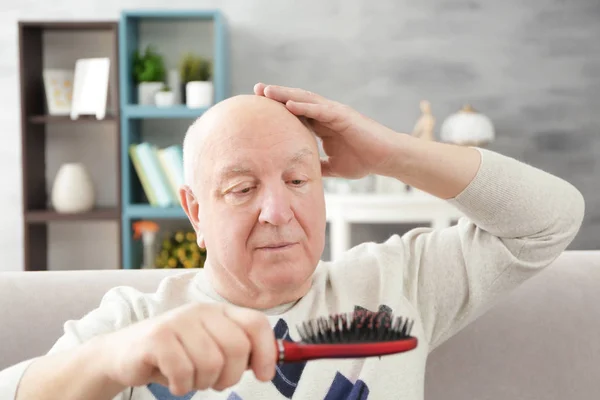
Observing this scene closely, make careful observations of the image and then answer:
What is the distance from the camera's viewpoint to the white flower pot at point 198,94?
3.61 meters

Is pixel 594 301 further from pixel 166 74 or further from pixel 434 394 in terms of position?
pixel 166 74

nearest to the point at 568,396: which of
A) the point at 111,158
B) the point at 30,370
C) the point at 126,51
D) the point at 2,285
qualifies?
the point at 30,370

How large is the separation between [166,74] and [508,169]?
3.00 meters

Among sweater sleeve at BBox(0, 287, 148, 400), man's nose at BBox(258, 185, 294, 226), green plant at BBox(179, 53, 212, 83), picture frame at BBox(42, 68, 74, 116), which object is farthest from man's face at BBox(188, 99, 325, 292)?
picture frame at BBox(42, 68, 74, 116)

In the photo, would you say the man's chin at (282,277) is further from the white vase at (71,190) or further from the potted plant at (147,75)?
the white vase at (71,190)

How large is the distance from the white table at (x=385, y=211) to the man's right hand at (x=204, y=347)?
106 inches

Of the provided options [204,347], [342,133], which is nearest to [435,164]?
[342,133]

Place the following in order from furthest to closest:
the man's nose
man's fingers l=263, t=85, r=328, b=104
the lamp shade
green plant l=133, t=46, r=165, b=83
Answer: green plant l=133, t=46, r=165, b=83 < the lamp shade < man's fingers l=263, t=85, r=328, b=104 < the man's nose

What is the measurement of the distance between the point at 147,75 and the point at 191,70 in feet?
0.73

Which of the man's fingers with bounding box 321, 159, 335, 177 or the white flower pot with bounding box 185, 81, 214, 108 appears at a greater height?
the white flower pot with bounding box 185, 81, 214, 108

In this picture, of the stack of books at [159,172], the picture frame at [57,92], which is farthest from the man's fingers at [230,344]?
the picture frame at [57,92]

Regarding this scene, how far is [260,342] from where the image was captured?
649 mm

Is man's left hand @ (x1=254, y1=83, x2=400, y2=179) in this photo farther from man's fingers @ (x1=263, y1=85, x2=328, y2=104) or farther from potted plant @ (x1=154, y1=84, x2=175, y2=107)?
potted plant @ (x1=154, y1=84, x2=175, y2=107)

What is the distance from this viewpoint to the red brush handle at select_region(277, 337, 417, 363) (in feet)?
2.27
